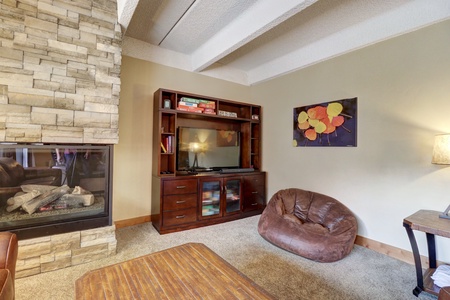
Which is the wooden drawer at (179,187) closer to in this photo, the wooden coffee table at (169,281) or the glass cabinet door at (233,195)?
the glass cabinet door at (233,195)

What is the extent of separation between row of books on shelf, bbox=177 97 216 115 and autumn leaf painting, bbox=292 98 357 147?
135 centimetres

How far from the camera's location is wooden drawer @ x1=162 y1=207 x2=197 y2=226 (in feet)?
8.95

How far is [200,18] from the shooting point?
2463mm

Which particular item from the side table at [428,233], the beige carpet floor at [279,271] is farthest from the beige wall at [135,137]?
the side table at [428,233]

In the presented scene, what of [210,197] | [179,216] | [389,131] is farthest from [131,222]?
[389,131]

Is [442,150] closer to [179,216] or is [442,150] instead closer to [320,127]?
[320,127]

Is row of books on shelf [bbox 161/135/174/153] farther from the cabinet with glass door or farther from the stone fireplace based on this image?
the stone fireplace

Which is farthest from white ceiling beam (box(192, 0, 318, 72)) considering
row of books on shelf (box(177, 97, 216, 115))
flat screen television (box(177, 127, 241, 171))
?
flat screen television (box(177, 127, 241, 171))

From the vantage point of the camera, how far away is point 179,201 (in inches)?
111

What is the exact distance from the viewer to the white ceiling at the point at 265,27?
83.0 inches

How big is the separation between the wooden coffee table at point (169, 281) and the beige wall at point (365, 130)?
6.44ft

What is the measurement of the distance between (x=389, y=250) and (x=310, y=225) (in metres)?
0.85

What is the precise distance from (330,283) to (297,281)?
10.9 inches

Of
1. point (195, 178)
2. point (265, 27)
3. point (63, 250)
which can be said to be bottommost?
point (63, 250)
